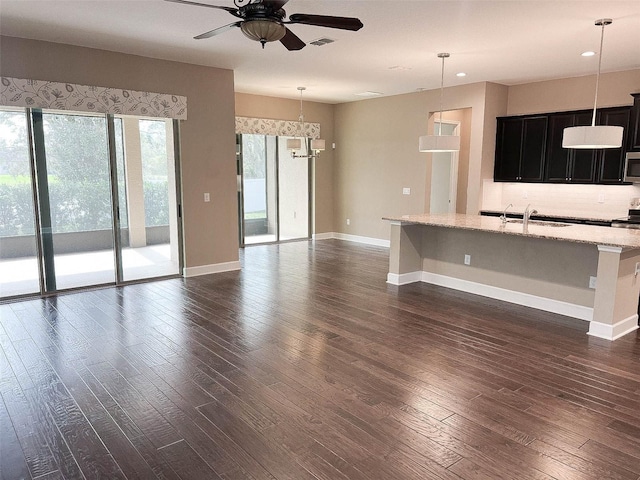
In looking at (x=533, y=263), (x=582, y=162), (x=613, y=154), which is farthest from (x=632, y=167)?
(x=533, y=263)

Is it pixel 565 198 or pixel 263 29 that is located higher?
pixel 263 29

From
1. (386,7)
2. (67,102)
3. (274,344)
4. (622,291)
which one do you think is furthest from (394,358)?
(67,102)

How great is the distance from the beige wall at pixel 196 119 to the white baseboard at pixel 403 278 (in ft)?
7.89

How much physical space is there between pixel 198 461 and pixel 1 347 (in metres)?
2.52

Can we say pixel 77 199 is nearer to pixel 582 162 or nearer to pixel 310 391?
pixel 310 391

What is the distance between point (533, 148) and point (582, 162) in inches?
29.3

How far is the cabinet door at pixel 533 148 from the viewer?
6672 millimetres

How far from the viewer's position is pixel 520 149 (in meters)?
6.94

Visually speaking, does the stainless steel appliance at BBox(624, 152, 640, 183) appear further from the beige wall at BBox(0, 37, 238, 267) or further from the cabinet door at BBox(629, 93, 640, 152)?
the beige wall at BBox(0, 37, 238, 267)

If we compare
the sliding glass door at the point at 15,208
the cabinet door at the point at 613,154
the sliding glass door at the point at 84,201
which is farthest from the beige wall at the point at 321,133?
the cabinet door at the point at 613,154

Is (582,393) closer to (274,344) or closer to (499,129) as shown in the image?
(274,344)

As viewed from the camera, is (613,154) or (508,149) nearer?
(613,154)

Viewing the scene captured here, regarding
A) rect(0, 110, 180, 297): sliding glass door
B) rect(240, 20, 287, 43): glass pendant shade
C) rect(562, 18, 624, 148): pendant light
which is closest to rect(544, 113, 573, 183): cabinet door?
rect(562, 18, 624, 148): pendant light

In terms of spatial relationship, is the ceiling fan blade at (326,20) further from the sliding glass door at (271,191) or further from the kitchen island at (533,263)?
the sliding glass door at (271,191)
